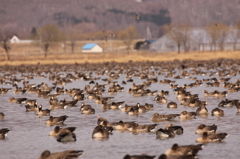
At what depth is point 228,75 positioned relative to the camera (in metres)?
52.2

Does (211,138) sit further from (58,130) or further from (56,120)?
(56,120)

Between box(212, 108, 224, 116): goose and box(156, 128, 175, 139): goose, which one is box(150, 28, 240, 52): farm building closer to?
box(212, 108, 224, 116): goose

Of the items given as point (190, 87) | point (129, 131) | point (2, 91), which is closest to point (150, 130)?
point (129, 131)

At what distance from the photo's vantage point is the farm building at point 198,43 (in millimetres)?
118625

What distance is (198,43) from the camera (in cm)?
11919

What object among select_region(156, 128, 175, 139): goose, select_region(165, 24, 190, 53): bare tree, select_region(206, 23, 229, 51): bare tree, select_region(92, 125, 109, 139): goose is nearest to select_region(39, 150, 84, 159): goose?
select_region(92, 125, 109, 139): goose

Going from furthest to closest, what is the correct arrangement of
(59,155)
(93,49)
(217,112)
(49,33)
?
(93,49) → (49,33) → (217,112) → (59,155)

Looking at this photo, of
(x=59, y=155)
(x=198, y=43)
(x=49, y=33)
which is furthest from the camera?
(x=49, y=33)

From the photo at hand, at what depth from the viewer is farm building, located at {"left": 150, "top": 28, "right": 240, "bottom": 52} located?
11862 cm

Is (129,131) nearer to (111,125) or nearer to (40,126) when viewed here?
(111,125)

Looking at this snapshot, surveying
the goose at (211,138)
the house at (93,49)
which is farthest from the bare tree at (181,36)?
the goose at (211,138)

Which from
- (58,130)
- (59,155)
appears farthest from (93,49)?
(59,155)

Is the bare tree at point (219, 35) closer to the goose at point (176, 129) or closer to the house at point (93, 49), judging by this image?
the house at point (93, 49)

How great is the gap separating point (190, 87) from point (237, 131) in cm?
2003
